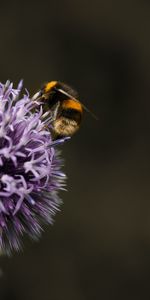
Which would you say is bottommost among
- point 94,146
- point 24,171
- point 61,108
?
point 94,146

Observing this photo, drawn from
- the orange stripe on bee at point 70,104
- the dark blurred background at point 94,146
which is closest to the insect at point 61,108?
the orange stripe on bee at point 70,104

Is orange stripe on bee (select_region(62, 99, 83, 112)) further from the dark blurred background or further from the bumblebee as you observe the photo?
the dark blurred background

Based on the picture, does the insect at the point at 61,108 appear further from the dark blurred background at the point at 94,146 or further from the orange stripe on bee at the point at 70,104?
the dark blurred background at the point at 94,146

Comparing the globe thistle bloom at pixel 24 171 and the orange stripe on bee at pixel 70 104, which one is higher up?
the orange stripe on bee at pixel 70 104

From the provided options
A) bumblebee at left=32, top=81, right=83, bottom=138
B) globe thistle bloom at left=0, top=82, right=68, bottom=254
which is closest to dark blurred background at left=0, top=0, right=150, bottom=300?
globe thistle bloom at left=0, top=82, right=68, bottom=254

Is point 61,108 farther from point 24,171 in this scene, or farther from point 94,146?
point 94,146

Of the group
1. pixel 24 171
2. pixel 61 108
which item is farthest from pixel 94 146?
pixel 24 171

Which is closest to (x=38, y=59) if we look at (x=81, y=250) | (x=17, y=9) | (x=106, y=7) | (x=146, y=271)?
(x=17, y=9)
